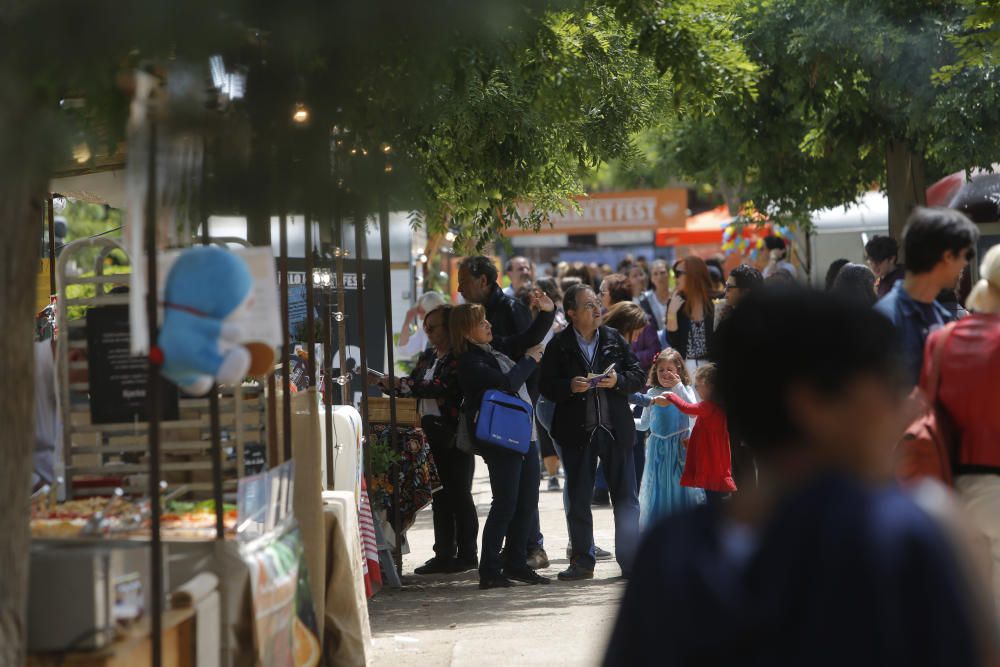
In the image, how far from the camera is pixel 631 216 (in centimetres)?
3366

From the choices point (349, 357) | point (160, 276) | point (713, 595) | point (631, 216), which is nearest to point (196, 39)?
point (160, 276)

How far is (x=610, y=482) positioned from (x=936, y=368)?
13.9 ft

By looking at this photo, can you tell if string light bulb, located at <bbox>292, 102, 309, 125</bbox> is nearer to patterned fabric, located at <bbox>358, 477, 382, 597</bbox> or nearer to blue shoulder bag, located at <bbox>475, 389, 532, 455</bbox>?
patterned fabric, located at <bbox>358, 477, 382, 597</bbox>

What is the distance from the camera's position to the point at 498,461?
27.2 ft

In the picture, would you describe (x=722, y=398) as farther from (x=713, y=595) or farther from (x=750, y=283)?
(x=750, y=283)

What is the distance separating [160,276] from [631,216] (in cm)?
3003

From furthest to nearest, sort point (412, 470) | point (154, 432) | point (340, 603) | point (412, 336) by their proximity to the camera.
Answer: point (412, 336), point (412, 470), point (340, 603), point (154, 432)

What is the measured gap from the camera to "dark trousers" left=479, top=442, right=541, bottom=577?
8.29 meters

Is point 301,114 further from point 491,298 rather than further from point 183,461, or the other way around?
point 491,298

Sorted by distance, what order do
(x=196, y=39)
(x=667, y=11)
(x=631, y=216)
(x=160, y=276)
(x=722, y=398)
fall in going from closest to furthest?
(x=722, y=398) < (x=196, y=39) < (x=160, y=276) < (x=667, y=11) < (x=631, y=216)

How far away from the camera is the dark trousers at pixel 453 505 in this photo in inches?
352

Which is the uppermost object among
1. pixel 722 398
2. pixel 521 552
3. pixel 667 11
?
pixel 667 11

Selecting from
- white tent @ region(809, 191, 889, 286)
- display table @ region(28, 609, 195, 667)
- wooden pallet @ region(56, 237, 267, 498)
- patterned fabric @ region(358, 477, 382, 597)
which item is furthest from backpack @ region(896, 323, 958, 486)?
white tent @ region(809, 191, 889, 286)

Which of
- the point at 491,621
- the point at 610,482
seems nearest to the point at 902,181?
the point at 610,482
